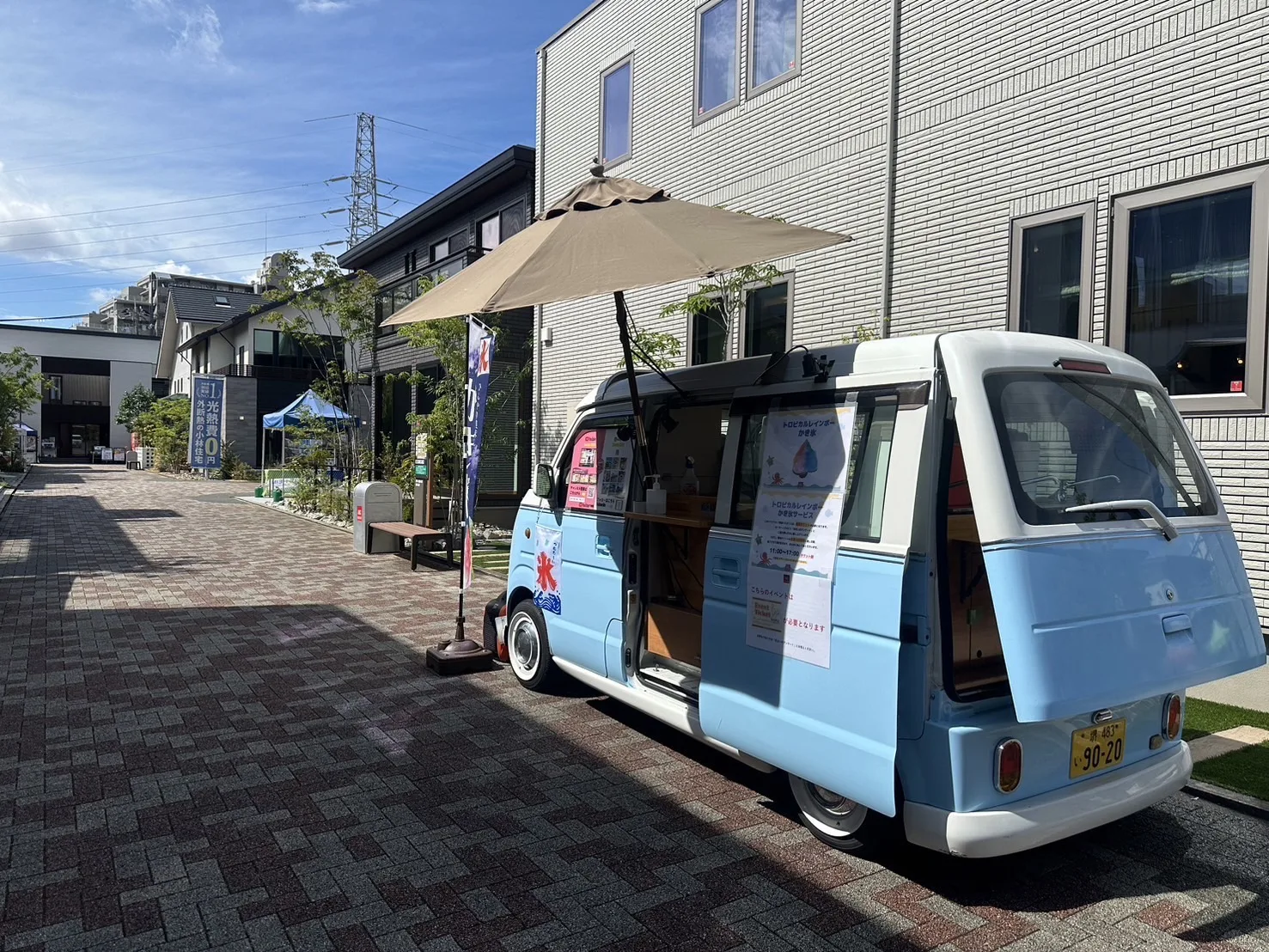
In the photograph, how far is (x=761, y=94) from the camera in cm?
1098

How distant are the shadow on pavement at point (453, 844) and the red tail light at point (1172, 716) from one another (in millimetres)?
520

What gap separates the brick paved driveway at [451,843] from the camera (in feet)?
10.3

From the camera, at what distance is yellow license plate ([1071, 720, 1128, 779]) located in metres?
3.34

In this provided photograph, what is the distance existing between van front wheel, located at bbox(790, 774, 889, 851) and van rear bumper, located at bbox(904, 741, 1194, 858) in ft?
1.00

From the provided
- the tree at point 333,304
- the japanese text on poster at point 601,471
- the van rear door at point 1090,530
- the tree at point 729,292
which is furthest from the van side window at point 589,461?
the tree at point 333,304

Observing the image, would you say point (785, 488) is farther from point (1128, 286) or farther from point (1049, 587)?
point (1128, 286)

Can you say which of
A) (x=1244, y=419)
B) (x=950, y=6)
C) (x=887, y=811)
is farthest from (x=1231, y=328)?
(x=887, y=811)

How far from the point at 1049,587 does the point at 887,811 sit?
99 centimetres

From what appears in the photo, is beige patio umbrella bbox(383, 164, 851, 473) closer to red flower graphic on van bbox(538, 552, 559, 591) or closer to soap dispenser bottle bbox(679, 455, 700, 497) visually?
soap dispenser bottle bbox(679, 455, 700, 497)

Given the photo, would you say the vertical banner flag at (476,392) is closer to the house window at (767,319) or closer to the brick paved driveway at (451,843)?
the brick paved driveway at (451,843)

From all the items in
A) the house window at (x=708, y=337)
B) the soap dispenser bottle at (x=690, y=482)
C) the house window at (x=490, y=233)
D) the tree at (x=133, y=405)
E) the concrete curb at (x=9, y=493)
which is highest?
the house window at (x=490, y=233)

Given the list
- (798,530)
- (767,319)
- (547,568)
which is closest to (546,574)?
(547,568)

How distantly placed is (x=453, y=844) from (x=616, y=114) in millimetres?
12735

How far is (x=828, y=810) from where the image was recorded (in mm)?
3775
